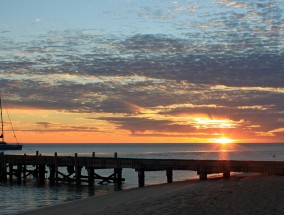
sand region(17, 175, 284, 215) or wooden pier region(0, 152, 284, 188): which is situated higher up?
wooden pier region(0, 152, 284, 188)

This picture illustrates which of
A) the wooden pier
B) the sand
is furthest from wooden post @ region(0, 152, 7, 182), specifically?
the sand

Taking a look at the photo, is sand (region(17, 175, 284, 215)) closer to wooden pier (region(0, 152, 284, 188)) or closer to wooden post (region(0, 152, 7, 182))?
wooden pier (region(0, 152, 284, 188))

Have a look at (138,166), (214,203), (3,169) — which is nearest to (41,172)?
(3,169)

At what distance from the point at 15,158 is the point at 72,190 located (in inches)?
643

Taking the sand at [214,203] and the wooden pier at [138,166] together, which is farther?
the wooden pier at [138,166]

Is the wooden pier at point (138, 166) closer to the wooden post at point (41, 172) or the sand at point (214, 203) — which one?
the wooden post at point (41, 172)

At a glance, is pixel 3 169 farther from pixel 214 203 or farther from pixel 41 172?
pixel 214 203

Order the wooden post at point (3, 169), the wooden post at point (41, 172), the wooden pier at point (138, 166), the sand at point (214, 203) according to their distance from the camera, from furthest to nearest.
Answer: the wooden post at point (3, 169), the wooden post at point (41, 172), the wooden pier at point (138, 166), the sand at point (214, 203)

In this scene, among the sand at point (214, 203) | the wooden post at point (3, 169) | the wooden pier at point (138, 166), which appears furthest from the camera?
the wooden post at point (3, 169)

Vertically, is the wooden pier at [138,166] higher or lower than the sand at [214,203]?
higher

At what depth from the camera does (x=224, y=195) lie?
22.2 metres

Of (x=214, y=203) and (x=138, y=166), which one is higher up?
(x=138, y=166)

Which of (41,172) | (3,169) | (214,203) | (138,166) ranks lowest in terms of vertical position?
(214,203)

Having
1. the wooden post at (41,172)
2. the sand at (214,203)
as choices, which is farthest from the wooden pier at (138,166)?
the sand at (214,203)
